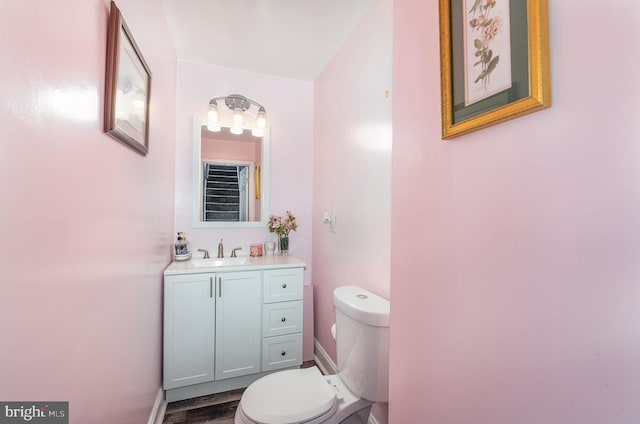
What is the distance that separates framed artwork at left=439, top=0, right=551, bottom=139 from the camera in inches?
19.9

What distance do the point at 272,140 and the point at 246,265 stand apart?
3.91 ft

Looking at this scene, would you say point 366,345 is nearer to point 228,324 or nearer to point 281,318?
point 281,318

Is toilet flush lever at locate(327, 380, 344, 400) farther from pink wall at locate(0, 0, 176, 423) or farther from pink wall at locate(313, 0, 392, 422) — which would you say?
pink wall at locate(0, 0, 176, 423)

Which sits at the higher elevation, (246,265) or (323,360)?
(246,265)

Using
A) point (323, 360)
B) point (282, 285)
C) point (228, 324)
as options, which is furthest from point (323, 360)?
point (228, 324)

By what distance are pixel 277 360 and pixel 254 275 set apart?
682 mm

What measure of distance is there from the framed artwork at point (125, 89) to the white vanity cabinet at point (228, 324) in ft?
3.27

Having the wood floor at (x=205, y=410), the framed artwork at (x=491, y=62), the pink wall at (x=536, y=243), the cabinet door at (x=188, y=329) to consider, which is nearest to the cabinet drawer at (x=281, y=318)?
the cabinet door at (x=188, y=329)

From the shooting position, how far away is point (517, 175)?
0.56 metres

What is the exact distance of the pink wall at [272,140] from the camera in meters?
2.22

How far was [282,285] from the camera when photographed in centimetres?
202

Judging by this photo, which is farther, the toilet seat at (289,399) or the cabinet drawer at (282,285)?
the cabinet drawer at (282,285)

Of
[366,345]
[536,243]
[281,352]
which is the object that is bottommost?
[281,352]

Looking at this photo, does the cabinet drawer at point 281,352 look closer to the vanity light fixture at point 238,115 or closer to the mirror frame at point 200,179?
the mirror frame at point 200,179
